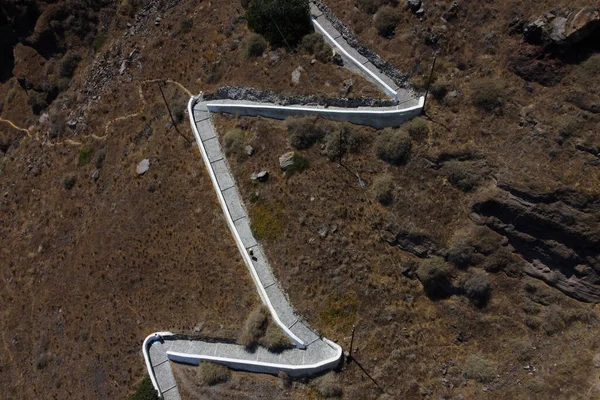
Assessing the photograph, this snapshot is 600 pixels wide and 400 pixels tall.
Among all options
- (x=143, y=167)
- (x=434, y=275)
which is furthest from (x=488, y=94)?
(x=143, y=167)

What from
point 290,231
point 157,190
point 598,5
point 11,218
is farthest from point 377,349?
point 11,218

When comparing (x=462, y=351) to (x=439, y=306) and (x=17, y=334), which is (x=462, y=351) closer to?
(x=439, y=306)

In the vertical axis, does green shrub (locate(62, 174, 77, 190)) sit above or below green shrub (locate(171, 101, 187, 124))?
below

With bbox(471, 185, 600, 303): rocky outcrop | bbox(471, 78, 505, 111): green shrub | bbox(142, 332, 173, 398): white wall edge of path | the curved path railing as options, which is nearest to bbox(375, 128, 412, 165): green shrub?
the curved path railing

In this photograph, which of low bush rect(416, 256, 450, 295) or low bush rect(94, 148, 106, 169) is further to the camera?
low bush rect(94, 148, 106, 169)

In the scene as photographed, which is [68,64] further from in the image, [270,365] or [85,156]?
[270,365]

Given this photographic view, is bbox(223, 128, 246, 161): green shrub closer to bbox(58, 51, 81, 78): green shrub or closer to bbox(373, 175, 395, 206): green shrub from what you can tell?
bbox(373, 175, 395, 206): green shrub
